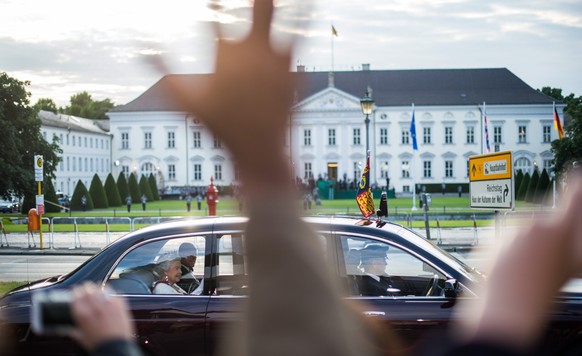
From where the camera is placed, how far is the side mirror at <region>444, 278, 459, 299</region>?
18.1ft

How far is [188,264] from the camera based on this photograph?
19.5 feet

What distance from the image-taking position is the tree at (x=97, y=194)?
61812mm

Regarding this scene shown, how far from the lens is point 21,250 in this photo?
86.2ft

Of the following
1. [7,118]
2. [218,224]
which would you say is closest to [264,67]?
[218,224]

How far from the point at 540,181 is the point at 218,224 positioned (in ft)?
217

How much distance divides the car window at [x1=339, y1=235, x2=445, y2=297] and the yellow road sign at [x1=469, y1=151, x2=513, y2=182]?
998 centimetres

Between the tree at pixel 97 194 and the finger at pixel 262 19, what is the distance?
2463 inches

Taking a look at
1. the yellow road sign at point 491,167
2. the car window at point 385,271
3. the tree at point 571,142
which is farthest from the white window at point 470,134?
the car window at point 385,271

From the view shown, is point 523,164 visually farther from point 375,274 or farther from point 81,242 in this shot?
point 375,274

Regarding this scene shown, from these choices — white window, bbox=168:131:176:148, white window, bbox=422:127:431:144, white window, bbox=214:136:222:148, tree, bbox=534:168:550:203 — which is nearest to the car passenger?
white window, bbox=168:131:176:148

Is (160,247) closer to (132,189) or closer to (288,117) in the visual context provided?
(288,117)

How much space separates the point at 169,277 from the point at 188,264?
0.60 feet

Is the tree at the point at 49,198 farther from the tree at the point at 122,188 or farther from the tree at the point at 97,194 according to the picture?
the tree at the point at 122,188

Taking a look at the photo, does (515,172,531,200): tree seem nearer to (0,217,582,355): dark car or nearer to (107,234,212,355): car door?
(0,217,582,355): dark car
